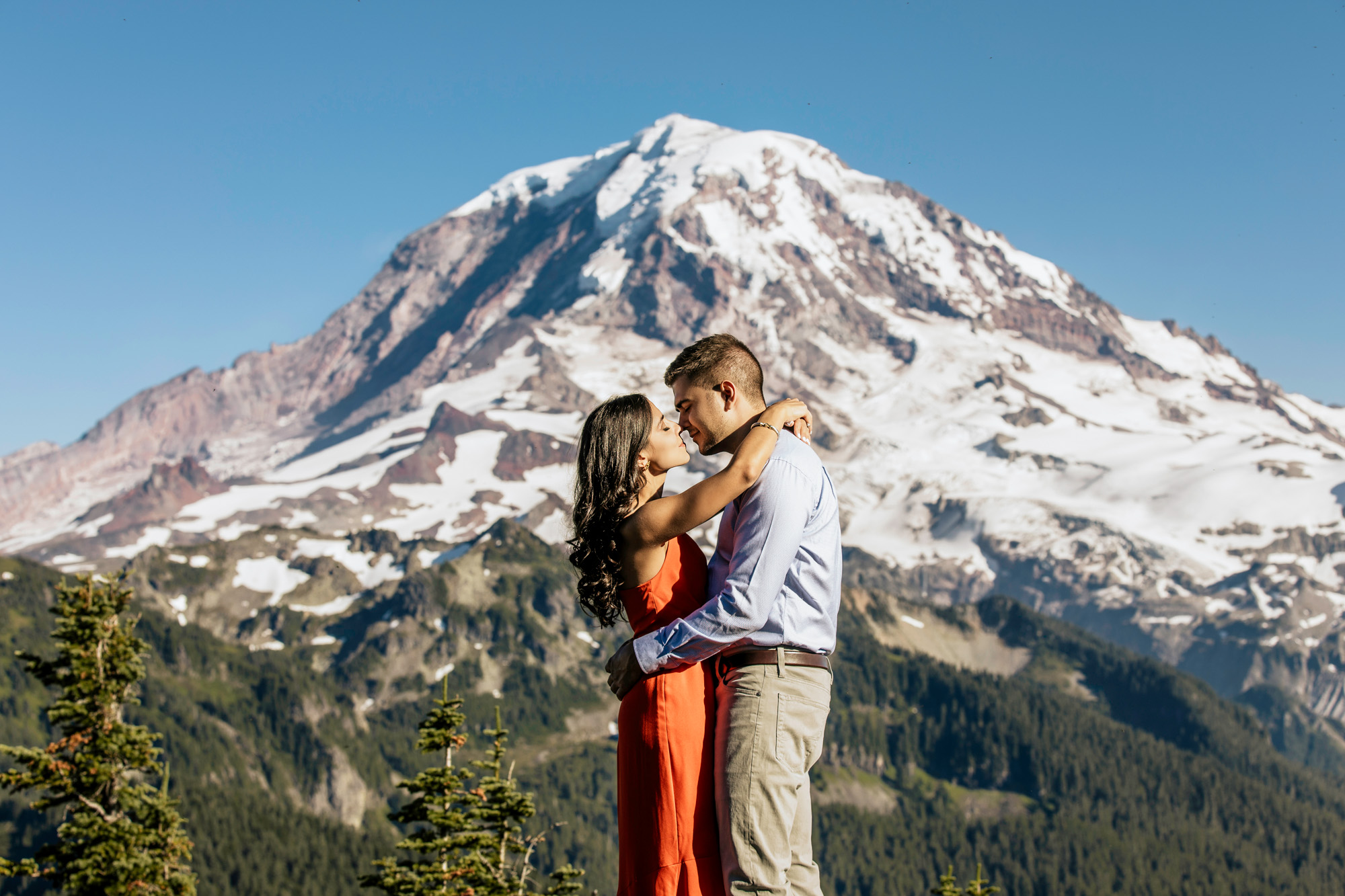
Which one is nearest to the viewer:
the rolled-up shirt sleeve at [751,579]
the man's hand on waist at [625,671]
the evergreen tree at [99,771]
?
the rolled-up shirt sleeve at [751,579]

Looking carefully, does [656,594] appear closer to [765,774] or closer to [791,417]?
[765,774]

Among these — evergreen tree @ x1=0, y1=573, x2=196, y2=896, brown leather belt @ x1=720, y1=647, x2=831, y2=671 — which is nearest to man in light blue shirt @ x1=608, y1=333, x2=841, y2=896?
brown leather belt @ x1=720, y1=647, x2=831, y2=671

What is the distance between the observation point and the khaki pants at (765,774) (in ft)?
26.6

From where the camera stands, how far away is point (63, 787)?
28.2m

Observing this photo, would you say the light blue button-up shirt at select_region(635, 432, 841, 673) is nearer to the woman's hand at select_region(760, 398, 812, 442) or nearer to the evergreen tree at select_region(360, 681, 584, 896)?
the woman's hand at select_region(760, 398, 812, 442)

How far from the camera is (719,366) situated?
29.4 ft

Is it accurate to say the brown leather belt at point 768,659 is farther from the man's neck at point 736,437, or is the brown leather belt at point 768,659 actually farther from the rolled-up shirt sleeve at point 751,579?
the man's neck at point 736,437

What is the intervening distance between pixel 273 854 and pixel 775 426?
603ft

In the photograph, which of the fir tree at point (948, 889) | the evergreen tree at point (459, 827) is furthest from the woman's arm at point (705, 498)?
the fir tree at point (948, 889)

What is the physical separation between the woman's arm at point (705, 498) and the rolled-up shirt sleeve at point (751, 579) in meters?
0.19

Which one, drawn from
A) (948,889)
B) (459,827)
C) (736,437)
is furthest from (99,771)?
(736,437)

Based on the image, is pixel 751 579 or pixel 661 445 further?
pixel 661 445

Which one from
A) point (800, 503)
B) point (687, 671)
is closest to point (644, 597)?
point (687, 671)

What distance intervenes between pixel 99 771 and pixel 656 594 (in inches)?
988
